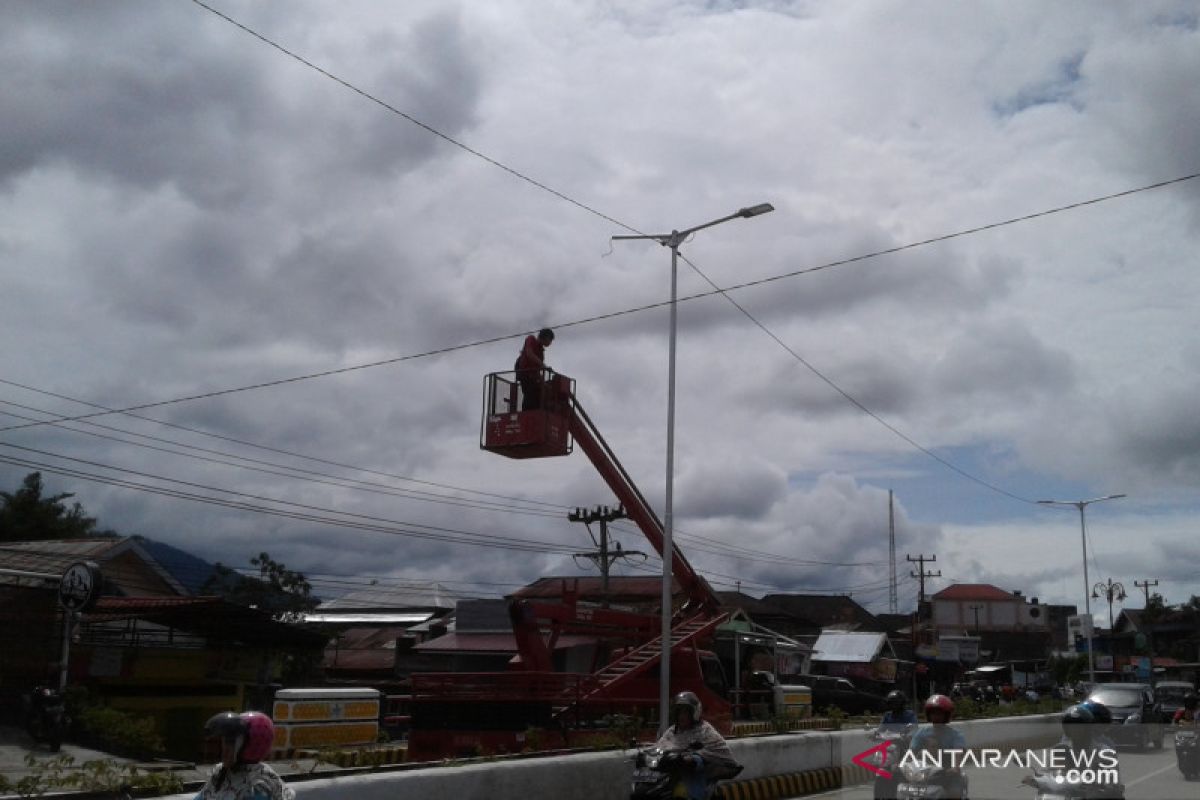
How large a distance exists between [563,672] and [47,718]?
9.53m

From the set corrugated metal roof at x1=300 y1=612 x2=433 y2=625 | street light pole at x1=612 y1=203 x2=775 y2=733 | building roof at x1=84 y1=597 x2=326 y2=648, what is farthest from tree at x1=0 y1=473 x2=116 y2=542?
street light pole at x1=612 y1=203 x2=775 y2=733

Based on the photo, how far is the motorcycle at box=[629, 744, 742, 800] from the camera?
Result: 8.45 m

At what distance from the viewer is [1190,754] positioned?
57.2ft

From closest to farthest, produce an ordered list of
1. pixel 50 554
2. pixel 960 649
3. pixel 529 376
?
pixel 529 376, pixel 50 554, pixel 960 649

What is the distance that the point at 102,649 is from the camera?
2422 cm

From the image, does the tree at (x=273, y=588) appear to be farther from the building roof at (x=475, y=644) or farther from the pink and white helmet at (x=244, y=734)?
the pink and white helmet at (x=244, y=734)

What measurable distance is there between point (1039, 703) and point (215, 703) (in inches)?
911

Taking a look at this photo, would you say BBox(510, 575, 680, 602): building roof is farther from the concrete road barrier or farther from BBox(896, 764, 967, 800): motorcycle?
BBox(896, 764, 967, 800): motorcycle

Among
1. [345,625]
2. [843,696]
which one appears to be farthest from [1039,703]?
[345,625]

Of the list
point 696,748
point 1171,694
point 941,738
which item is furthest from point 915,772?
point 1171,694

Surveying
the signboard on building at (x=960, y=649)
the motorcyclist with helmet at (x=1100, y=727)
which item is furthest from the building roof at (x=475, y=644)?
the motorcyclist with helmet at (x=1100, y=727)

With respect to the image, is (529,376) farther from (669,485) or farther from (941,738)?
(941,738)

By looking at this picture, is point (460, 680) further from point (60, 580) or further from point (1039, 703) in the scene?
point (1039, 703)

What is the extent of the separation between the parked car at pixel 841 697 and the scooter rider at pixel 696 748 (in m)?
25.1
